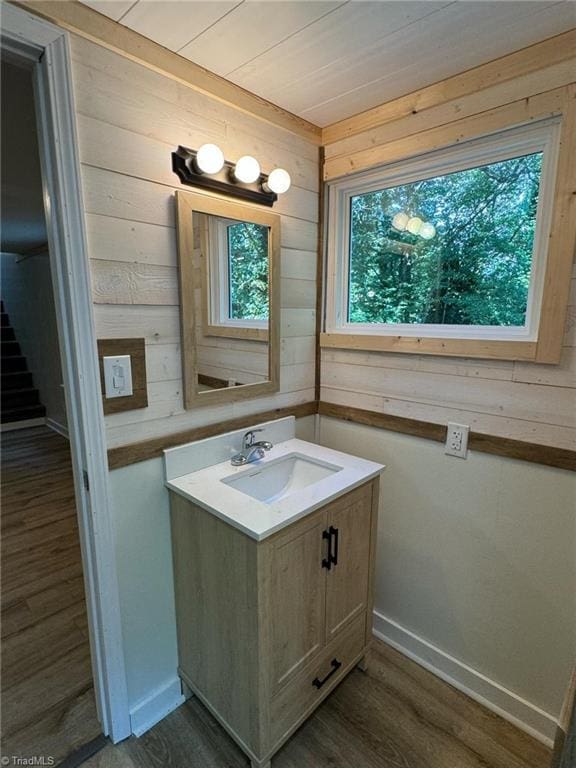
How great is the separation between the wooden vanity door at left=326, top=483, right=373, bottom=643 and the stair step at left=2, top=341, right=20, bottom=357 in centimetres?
588

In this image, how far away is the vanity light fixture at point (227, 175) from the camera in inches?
50.1

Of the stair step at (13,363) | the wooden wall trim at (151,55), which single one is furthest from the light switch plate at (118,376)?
the stair step at (13,363)

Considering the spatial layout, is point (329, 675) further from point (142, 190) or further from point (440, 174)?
point (440, 174)

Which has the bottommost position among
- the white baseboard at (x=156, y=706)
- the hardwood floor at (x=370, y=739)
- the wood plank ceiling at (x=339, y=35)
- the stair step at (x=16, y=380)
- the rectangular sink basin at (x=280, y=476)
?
the hardwood floor at (x=370, y=739)

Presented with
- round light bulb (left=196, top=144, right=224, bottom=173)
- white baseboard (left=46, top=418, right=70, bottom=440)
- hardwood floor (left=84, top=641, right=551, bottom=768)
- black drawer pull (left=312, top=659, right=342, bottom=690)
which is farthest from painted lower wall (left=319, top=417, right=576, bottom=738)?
white baseboard (left=46, top=418, right=70, bottom=440)

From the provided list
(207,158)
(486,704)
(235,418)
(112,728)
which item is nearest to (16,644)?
(112,728)

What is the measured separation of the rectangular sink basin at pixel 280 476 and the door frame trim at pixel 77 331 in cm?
49

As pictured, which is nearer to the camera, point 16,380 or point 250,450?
point 250,450

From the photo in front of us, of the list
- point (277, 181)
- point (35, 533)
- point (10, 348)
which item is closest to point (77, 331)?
point (277, 181)

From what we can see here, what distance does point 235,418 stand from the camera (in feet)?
5.33

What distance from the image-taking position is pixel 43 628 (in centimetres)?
186

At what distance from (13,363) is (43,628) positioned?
462 centimetres

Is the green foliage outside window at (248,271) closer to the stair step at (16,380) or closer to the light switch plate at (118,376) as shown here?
the light switch plate at (118,376)

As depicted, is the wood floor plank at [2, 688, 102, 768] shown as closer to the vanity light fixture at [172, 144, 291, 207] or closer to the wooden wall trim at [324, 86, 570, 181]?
the vanity light fixture at [172, 144, 291, 207]
